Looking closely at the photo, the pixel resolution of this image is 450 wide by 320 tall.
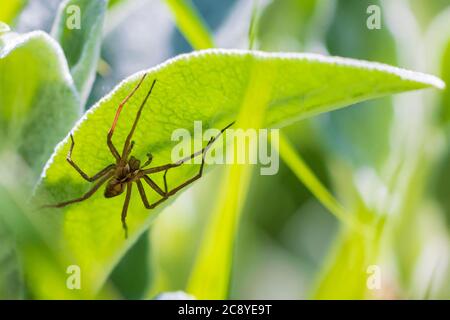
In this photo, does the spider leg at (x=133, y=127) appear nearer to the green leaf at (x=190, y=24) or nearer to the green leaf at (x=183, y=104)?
the green leaf at (x=183, y=104)

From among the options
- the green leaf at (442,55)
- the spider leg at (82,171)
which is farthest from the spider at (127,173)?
the green leaf at (442,55)

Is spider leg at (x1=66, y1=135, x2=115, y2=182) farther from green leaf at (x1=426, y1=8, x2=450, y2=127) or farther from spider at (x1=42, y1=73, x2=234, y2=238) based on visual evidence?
green leaf at (x1=426, y1=8, x2=450, y2=127)

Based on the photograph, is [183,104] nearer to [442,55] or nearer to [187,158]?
[187,158]

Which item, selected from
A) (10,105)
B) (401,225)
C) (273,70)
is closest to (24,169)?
(10,105)

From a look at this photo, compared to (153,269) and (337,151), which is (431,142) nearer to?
(337,151)

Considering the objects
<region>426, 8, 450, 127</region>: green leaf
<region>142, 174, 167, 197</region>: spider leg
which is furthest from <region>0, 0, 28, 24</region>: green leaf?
<region>426, 8, 450, 127</region>: green leaf
